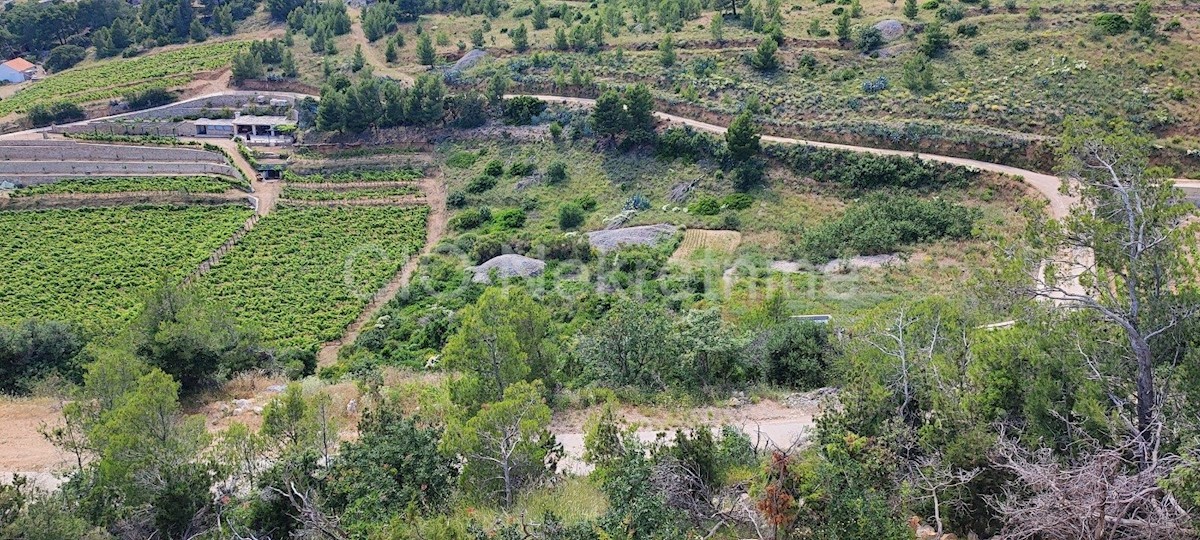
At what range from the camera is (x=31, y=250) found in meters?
51.4

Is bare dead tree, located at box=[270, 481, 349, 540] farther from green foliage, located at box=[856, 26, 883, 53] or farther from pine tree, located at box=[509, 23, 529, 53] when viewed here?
pine tree, located at box=[509, 23, 529, 53]

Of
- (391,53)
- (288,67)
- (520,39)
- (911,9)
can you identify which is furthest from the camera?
(391,53)

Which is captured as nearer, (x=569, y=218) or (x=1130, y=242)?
(x=1130, y=242)

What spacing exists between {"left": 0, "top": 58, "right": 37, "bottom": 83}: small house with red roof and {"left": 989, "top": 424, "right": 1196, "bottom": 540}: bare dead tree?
97.6m

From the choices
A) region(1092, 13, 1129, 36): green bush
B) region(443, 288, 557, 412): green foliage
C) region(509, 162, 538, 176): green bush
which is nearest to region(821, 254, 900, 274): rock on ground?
region(443, 288, 557, 412): green foliage

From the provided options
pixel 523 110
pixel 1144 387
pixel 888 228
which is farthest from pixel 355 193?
pixel 1144 387

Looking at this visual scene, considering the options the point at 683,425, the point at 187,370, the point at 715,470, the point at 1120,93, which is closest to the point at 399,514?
the point at 715,470

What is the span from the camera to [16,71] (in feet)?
278

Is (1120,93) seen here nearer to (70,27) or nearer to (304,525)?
(304,525)

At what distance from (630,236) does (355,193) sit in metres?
22.6

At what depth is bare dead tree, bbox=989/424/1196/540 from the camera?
10.5 meters

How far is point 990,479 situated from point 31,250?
54.7m

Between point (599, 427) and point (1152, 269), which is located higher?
point (1152, 269)

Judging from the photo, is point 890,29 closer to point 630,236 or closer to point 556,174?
point 556,174
